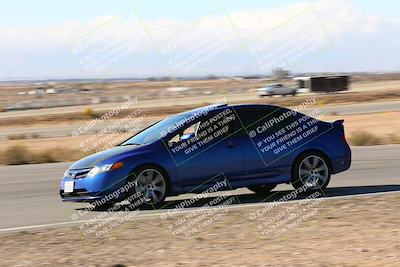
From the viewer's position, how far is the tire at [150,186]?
11.6 m

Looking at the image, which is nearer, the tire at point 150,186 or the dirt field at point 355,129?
the tire at point 150,186

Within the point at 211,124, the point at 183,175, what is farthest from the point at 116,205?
the point at 211,124

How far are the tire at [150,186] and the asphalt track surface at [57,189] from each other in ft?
0.85

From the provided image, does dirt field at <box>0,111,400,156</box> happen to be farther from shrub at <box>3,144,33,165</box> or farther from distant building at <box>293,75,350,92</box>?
distant building at <box>293,75,350,92</box>

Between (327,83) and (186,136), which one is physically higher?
(186,136)

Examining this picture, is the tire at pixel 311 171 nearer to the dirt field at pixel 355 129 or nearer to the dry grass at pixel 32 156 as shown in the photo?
the dry grass at pixel 32 156

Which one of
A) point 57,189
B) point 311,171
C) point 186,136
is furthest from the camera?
point 57,189

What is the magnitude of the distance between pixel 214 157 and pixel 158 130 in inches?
37.9

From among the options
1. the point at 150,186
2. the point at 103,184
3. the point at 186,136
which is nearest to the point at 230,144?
the point at 186,136

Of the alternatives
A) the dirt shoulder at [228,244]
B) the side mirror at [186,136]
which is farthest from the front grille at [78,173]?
the dirt shoulder at [228,244]

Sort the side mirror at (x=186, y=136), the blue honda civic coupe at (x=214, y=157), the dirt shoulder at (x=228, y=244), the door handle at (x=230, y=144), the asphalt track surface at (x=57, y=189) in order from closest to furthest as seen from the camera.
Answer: the dirt shoulder at (x=228, y=244), the asphalt track surface at (x=57, y=189), the blue honda civic coupe at (x=214, y=157), the side mirror at (x=186, y=136), the door handle at (x=230, y=144)

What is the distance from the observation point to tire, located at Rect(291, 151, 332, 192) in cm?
1258

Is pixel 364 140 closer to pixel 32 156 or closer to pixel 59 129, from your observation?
pixel 32 156

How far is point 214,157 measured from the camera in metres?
12.0
